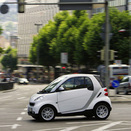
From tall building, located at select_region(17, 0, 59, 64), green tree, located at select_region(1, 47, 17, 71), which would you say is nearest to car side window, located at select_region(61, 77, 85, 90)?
tall building, located at select_region(17, 0, 59, 64)

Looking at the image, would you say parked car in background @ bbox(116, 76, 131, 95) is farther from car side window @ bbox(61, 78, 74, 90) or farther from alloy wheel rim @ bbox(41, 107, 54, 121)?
alloy wheel rim @ bbox(41, 107, 54, 121)

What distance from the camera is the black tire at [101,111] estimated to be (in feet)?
40.5

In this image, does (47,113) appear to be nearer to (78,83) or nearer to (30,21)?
(78,83)

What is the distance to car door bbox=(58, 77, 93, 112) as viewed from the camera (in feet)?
39.4

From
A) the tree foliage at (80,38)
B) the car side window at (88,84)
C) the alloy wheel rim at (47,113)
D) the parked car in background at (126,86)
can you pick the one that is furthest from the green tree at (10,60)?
the alloy wheel rim at (47,113)

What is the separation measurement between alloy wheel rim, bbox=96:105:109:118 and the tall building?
92912mm

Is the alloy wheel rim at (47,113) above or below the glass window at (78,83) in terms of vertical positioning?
below

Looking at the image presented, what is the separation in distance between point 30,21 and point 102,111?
10655 centimetres

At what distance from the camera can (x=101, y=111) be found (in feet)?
40.7

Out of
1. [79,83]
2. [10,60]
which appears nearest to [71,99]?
[79,83]

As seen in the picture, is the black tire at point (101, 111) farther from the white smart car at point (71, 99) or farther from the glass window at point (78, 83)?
the glass window at point (78, 83)

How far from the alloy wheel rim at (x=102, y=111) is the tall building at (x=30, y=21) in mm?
92912

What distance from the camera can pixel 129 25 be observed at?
44875 millimetres

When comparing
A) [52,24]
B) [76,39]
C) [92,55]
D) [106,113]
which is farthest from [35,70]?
[106,113]
